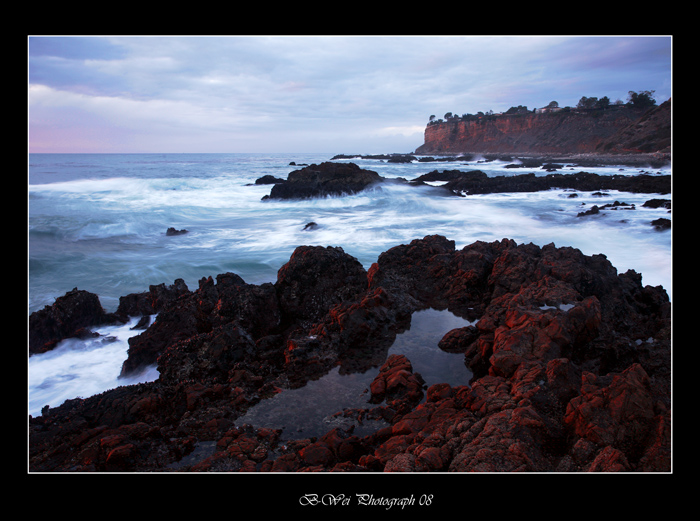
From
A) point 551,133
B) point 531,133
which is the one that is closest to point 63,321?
point 551,133

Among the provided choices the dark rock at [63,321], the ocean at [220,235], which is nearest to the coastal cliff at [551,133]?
the ocean at [220,235]

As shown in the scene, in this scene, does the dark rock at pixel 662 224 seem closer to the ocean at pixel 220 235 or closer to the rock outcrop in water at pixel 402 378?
the ocean at pixel 220 235

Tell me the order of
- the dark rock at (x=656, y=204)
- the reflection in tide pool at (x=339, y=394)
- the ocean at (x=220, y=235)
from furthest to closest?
the dark rock at (x=656, y=204) < the ocean at (x=220, y=235) < the reflection in tide pool at (x=339, y=394)

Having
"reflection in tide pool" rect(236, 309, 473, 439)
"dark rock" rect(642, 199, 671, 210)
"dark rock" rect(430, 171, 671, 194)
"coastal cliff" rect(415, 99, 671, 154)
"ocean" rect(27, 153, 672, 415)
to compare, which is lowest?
"reflection in tide pool" rect(236, 309, 473, 439)

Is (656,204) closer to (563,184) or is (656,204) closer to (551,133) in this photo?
(563,184)

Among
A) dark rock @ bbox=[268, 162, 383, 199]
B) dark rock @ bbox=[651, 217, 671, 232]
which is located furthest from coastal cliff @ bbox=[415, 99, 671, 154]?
dark rock @ bbox=[651, 217, 671, 232]

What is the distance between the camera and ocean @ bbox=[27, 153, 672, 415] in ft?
17.7

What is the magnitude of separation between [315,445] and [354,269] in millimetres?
3815

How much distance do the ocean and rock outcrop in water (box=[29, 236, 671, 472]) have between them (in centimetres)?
84

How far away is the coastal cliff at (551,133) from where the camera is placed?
49322mm

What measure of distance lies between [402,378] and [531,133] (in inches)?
3398

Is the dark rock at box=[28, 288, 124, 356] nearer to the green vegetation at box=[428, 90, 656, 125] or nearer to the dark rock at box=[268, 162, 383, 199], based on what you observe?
the dark rock at box=[268, 162, 383, 199]

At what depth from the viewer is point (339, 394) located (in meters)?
3.68

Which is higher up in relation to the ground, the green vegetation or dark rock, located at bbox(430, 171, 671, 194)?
the green vegetation
